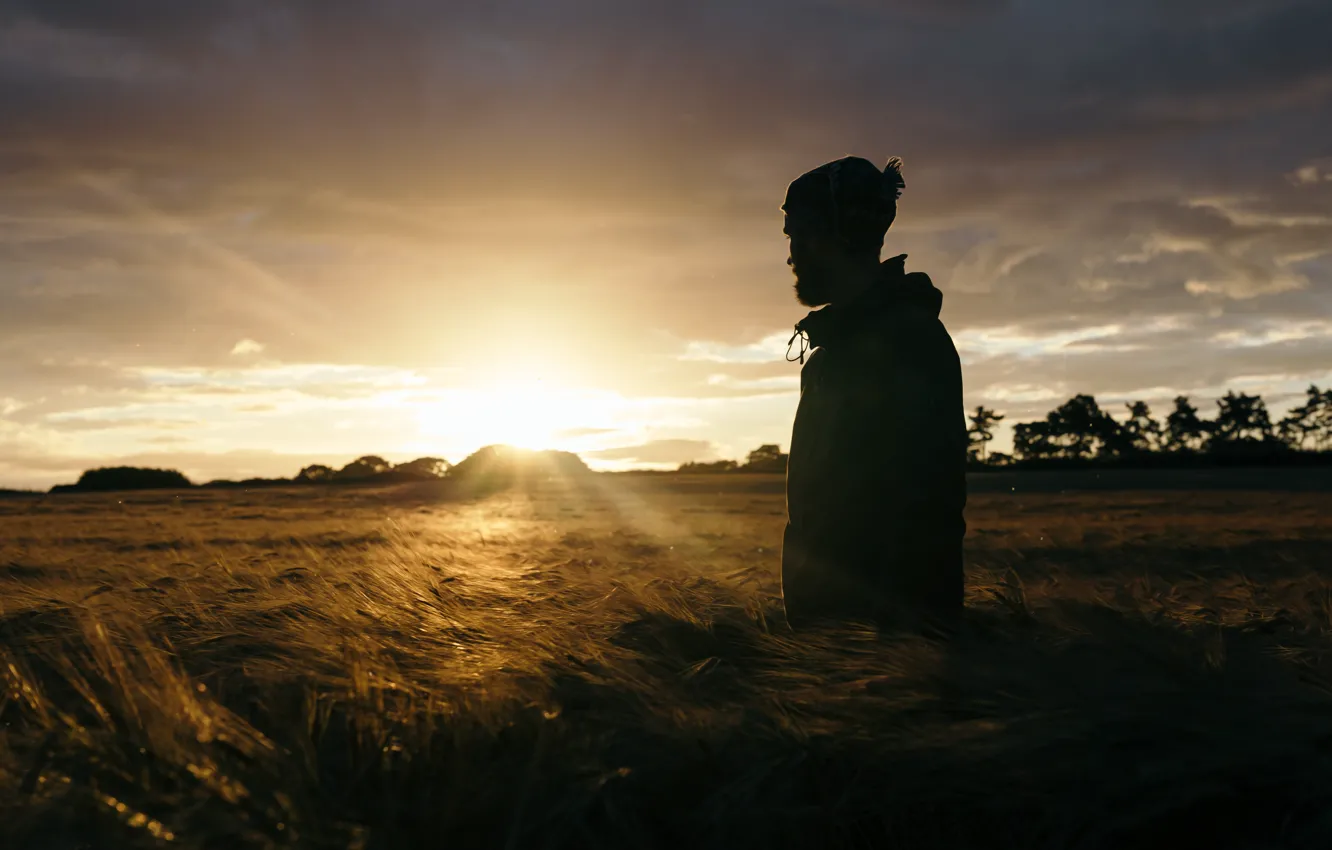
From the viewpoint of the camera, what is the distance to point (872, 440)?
159 inches

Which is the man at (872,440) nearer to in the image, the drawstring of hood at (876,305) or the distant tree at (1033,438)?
the drawstring of hood at (876,305)

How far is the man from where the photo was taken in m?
3.97

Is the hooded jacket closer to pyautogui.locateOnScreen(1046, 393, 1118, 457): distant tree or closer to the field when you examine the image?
the field

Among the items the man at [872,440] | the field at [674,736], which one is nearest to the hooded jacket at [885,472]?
the man at [872,440]

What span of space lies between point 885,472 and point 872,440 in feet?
0.49

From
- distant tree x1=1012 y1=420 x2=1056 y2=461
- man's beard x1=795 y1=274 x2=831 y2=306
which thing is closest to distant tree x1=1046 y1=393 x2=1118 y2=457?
distant tree x1=1012 y1=420 x2=1056 y2=461

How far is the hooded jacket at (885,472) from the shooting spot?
3.97 meters

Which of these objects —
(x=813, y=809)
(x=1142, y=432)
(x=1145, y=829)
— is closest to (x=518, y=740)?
(x=813, y=809)

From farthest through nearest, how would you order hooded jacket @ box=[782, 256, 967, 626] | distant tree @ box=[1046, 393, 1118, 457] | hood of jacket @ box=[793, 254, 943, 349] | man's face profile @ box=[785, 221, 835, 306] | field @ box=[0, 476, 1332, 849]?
distant tree @ box=[1046, 393, 1118, 457], man's face profile @ box=[785, 221, 835, 306], hood of jacket @ box=[793, 254, 943, 349], hooded jacket @ box=[782, 256, 967, 626], field @ box=[0, 476, 1332, 849]

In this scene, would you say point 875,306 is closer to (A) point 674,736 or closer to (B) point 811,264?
(B) point 811,264

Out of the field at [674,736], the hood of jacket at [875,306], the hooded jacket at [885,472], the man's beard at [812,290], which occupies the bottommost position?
the field at [674,736]

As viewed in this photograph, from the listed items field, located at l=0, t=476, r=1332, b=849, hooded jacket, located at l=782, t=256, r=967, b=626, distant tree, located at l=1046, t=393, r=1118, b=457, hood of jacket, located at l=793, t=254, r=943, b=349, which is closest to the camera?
field, located at l=0, t=476, r=1332, b=849

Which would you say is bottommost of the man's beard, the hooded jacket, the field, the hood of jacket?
the field

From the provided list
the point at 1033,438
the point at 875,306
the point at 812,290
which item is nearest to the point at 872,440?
the point at 875,306
